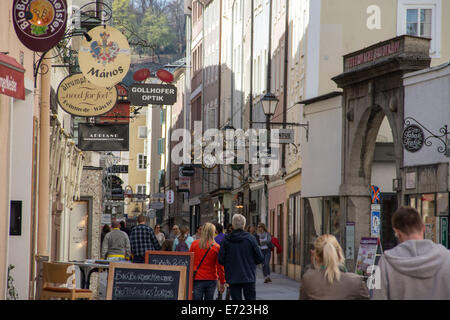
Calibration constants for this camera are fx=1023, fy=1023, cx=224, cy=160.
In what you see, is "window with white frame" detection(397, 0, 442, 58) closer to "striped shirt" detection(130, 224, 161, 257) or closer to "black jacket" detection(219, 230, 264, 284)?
"striped shirt" detection(130, 224, 161, 257)

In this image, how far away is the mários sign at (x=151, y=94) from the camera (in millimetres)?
21812

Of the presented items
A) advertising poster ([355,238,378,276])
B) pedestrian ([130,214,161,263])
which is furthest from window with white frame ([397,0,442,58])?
pedestrian ([130,214,161,263])

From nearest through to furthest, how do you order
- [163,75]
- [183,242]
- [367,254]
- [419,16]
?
[367,254] < [183,242] < [163,75] < [419,16]

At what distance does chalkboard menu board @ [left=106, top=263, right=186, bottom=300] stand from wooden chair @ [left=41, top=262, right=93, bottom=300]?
1151 mm

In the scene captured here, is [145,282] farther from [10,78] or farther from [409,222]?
[409,222]

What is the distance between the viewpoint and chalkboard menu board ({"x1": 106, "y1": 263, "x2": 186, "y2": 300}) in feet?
39.8

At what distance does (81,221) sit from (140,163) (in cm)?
8438

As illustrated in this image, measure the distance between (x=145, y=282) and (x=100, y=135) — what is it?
13.0 metres

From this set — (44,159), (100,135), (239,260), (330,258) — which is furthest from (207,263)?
(100,135)

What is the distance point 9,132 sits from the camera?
558 inches

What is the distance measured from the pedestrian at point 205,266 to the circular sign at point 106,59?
11.4 ft

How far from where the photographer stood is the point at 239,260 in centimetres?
1516

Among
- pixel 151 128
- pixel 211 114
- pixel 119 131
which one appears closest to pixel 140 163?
pixel 151 128

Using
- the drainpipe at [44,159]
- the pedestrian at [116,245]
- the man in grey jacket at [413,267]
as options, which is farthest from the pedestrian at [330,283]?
the pedestrian at [116,245]
